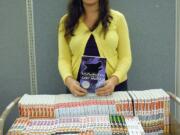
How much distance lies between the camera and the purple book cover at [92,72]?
4.93 feet

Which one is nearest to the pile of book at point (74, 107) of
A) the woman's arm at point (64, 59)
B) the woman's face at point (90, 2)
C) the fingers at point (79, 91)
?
the fingers at point (79, 91)

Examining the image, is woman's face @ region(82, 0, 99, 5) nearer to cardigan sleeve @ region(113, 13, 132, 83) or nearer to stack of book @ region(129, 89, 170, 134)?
cardigan sleeve @ region(113, 13, 132, 83)

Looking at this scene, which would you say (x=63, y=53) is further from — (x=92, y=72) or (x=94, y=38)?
(x=92, y=72)

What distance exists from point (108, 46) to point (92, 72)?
275 millimetres

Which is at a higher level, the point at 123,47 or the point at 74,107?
the point at 123,47

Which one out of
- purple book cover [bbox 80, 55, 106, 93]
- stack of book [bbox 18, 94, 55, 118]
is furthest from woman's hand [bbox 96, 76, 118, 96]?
stack of book [bbox 18, 94, 55, 118]

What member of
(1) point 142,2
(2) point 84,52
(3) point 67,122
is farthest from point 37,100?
(1) point 142,2

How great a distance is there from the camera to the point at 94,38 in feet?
5.68

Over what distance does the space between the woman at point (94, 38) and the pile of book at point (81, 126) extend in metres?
0.40

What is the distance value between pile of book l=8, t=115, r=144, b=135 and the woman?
1.33 feet

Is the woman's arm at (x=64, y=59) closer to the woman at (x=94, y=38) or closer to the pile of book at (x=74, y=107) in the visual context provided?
the woman at (x=94, y=38)

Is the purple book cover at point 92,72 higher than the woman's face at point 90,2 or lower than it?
lower

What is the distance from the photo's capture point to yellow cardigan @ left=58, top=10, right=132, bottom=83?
1.72 metres

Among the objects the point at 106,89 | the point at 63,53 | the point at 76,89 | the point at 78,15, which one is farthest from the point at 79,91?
the point at 78,15
